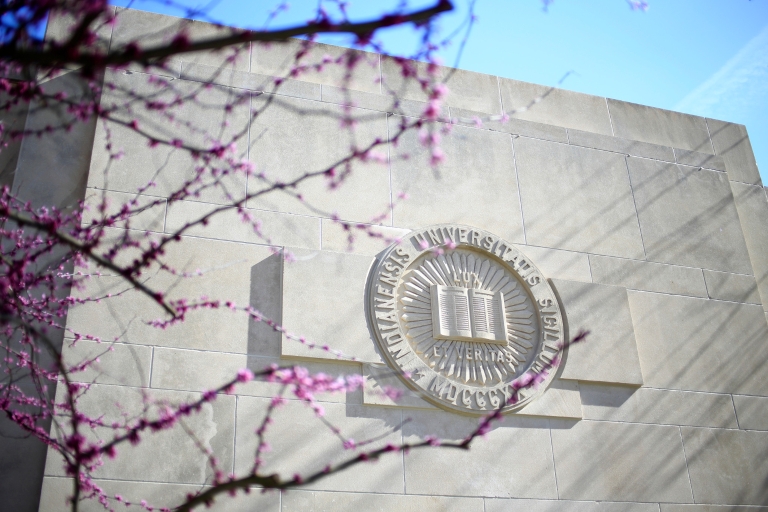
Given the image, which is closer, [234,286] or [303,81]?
[234,286]

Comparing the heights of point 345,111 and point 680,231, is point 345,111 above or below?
above

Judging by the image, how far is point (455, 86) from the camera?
5680mm

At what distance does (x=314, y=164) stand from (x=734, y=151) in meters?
3.82

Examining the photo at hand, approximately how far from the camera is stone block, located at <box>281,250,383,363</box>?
14.3 feet

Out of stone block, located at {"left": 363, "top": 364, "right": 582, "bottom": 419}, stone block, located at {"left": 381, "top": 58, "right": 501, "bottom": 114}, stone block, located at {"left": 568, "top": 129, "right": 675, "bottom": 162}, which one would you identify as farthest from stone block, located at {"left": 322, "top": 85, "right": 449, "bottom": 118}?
stone block, located at {"left": 363, "top": 364, "right": 582, "bottom": 419}

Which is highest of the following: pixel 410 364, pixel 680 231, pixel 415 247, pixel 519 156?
pixel 519 156

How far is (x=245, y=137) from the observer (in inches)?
192

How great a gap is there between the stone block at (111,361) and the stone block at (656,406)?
267 cm

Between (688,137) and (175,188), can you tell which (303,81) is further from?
(688,137)

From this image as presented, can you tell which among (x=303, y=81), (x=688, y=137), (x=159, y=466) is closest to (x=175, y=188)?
(x=303, y=81)

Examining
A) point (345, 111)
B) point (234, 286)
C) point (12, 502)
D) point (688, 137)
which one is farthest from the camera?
point (688, 137)

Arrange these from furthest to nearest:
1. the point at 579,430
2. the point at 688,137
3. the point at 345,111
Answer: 1. the point at 688,137
2. the point at 345,111
3. the point at 579,430

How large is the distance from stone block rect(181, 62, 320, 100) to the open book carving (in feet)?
5.19

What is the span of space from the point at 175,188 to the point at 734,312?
4.02 metres
